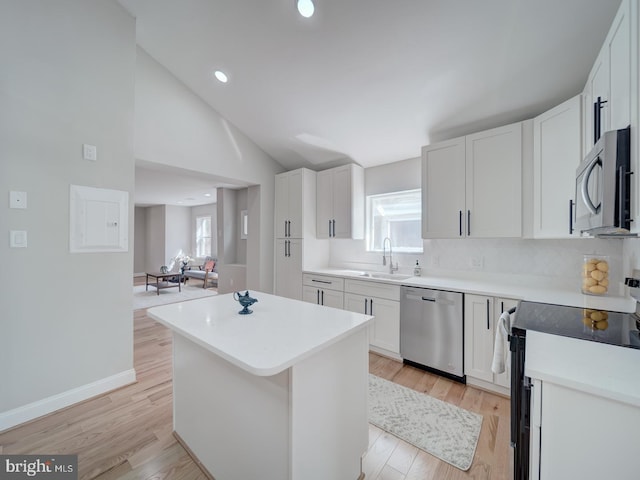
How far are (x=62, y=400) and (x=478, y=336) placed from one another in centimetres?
350

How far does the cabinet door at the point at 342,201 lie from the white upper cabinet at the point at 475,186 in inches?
41.0

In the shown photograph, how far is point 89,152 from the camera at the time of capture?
219 cm

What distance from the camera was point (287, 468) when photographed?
1075 millimetres

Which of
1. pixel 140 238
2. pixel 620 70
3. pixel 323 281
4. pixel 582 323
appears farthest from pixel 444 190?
pixel 140 238

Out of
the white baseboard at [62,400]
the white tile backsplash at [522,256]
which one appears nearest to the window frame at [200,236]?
the white baseboard at [62,400]

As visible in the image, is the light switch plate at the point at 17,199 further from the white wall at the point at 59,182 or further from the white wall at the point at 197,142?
the white wall at the point at 197,142

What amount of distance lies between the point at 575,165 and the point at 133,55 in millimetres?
3940

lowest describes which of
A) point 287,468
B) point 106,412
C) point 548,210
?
point 106,412

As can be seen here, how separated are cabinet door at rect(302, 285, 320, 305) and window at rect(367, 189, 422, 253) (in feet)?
3.23

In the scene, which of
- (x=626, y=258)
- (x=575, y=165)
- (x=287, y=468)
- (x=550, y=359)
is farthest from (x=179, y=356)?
(x=626, y=258)

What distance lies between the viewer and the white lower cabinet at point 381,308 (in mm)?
2801

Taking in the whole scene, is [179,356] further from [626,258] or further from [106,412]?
[626,258]

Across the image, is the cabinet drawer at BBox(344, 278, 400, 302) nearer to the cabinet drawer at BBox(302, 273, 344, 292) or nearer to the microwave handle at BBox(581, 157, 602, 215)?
the cabinet drawer at BBox(302, 273, 344, 292)

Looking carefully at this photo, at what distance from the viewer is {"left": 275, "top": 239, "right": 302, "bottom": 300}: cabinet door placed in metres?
3.79
